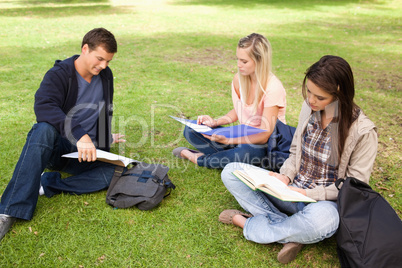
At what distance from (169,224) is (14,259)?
4.01ft

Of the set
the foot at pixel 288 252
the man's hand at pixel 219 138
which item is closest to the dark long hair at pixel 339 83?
the foot at pixel 288 252

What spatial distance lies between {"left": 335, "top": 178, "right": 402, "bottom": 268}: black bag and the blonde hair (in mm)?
1497

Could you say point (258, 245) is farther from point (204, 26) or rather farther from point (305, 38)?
point (204, 26)

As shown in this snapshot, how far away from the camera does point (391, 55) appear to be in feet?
30.4

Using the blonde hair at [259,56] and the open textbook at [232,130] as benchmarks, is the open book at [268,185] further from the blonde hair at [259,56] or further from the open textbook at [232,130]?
the blonde hair at [259,56]

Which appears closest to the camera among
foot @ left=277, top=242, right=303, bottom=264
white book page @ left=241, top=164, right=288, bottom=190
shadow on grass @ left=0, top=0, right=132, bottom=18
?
foot @ left=277, top=242, right=303, bottom=264

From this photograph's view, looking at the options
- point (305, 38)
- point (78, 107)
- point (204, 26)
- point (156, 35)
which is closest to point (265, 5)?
point (204, 26)

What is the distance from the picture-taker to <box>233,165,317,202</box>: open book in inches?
99.7

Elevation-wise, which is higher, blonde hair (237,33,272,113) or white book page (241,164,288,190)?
blonde hair (237,33,272,113)

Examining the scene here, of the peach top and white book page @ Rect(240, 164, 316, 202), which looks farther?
the peach top

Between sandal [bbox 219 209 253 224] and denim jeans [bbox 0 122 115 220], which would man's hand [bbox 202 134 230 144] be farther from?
denim jeans [bbox 0 122 115 220]

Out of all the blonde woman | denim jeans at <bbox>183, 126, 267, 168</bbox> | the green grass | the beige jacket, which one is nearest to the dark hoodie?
the green grass

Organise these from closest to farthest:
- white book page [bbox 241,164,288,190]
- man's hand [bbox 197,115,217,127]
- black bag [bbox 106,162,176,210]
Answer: white book page [bbox 241,164,288,190], black bag [bbox 106,162,176,210], man's hand [bbox 197,115,217,127]

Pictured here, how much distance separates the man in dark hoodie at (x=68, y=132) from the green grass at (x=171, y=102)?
169mm
